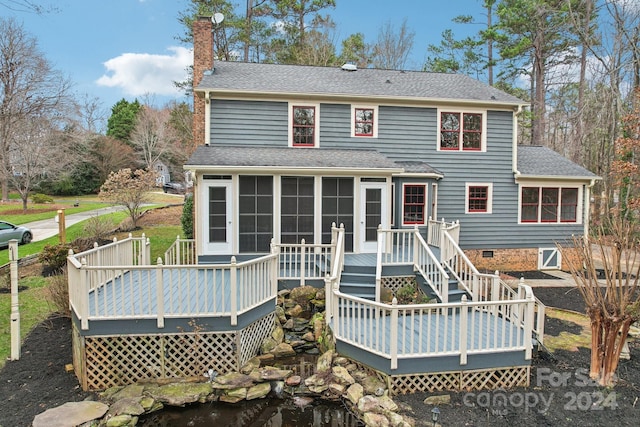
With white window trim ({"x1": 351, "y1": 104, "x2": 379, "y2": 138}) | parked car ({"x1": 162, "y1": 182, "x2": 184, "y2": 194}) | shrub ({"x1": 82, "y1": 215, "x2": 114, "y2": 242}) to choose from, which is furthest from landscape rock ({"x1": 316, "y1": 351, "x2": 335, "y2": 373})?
parked car ({"x1": 162, "y1": 182, "x2": 184, "y2": 194})

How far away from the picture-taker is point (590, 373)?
576cm

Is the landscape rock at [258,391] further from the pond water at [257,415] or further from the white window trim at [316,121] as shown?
the white window trim at [316,121]

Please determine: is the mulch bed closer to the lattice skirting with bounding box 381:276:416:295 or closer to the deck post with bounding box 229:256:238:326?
the deck post with bounding box 229:256:238:326

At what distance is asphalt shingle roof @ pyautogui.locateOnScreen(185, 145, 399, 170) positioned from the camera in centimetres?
969

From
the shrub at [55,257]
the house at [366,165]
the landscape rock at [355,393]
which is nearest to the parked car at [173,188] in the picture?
the shrub at [55,257]

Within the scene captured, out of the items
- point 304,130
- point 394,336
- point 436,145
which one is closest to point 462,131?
point 436,145

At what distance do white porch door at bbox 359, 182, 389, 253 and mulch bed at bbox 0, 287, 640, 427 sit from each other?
4.91m

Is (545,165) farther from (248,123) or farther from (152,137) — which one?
(152,137)

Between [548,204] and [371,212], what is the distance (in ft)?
22.8

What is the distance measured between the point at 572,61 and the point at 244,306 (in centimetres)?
2451

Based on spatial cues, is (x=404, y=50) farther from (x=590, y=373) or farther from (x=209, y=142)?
(x=590, y=373)

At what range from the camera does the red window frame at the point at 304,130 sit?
1167 cm

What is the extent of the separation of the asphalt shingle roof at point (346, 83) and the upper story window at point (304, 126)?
1.91 feet

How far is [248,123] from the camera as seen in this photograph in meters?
11.5
